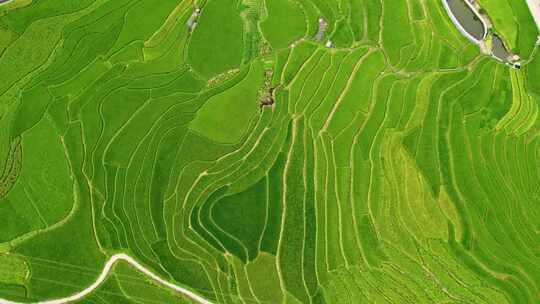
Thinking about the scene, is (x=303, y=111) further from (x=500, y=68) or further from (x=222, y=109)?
(x=500, y=68)

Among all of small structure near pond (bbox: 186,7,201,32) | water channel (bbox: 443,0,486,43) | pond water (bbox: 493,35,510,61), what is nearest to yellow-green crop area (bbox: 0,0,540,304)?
small structure near pond (bbox: 186,7,201,32)

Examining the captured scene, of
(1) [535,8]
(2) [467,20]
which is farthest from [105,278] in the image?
(1) [535,8]

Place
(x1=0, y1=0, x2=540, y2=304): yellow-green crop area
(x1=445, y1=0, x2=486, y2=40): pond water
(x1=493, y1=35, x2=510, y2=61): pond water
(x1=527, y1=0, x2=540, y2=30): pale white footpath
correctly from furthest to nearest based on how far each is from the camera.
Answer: (x1=445, y1=0, x2=486, y2=40): pond water < (x1=527, y1=0, x2=540, y2=30): pale white footpath < (x1=493, y1=35, x2=510, y2=61): pond water < (x1=0, y1=0, x2=540, y2=304): yellow-green crop area

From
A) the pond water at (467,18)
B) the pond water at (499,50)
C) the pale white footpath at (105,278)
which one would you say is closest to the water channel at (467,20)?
the pond water at (467,18)

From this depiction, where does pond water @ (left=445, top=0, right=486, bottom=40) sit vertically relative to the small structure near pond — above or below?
below

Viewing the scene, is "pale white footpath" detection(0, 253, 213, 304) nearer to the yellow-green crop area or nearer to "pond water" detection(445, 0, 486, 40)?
the yellow-green crop area

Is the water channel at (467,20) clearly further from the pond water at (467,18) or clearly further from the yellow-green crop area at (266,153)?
the yellow-green crop area at (266,153)
